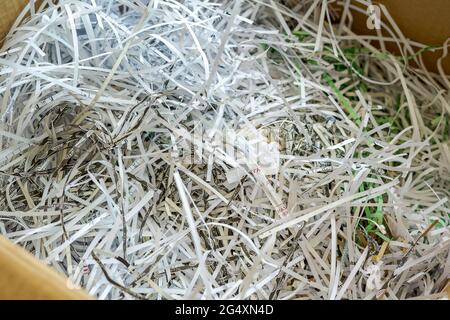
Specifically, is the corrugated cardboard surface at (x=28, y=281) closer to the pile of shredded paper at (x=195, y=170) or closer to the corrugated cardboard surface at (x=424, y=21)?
Answer: the pile of shredded paper at (x=195, y=170)

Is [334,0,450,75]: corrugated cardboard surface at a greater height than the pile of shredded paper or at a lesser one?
greater

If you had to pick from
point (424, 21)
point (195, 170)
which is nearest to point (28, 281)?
point (195, 170)

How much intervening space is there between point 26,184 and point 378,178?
0.46 meters

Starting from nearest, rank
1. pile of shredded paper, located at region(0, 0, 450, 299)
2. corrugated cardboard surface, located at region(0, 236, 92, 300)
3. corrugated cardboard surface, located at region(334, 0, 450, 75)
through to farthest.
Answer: corrugated cardboard surface, located at region(0, 236, 92, 300), pile of shredded paper, located at region(0, 0, 450, 299), corrugated cardboard surface, located at region(334, 0, 450, 75)

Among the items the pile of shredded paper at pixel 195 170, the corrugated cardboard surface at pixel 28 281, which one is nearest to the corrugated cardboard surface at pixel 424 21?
the pile of shredded paper at pixel 195 170

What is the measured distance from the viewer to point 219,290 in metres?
0.68

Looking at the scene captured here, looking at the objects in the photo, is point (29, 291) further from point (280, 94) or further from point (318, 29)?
point (318, 29)

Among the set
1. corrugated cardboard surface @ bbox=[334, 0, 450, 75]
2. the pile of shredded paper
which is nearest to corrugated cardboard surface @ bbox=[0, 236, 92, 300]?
the pile of shredded paper

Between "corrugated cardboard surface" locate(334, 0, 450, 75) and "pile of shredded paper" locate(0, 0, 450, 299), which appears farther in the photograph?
"corrugated cardboard surface" locate(334, 0, 450, 75)

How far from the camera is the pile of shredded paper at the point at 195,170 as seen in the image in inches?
27.9

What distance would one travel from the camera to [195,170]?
2.51 ft

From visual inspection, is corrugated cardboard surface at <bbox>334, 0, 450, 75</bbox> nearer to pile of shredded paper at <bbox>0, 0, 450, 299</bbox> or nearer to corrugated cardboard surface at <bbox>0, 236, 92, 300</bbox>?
pile of shredded paper at <bbox>0, 0, 450, 299</bbox>

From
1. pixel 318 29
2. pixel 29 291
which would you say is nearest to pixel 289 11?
pixel 318 29

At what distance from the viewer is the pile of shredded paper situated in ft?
2.32
